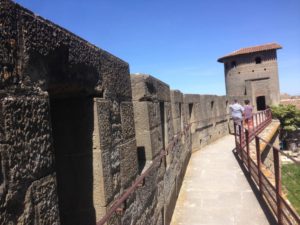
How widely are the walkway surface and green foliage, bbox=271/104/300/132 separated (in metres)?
18.5

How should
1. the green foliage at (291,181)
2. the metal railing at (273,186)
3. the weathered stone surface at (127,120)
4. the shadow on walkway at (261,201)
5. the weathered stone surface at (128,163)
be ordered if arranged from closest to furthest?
the weathered stone surface at (128,163), the weathered stone surface at (127,120), the metal railing at (273,186), the shadow on walkway at (261,201), the green foliage at (291,181)

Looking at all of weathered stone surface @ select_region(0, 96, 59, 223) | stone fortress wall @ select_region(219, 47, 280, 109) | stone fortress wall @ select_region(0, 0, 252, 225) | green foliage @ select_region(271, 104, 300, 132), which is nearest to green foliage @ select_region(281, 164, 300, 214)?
green foliage @ select_region(271, 104, 300, 132)

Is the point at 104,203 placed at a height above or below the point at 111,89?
below

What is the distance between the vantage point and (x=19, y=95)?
1.47 meters

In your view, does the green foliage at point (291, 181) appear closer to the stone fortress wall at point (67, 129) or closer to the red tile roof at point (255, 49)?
the stone fortress wall at point (67, 129)

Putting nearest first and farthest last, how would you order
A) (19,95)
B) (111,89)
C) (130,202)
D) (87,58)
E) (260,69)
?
(19,95), (87,58), (111,89), (130,202), (260,69)

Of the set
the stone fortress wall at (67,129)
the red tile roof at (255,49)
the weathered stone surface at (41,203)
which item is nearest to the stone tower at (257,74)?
the red tile roof at (255,49)

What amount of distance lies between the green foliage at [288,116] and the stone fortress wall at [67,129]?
75.9 feet

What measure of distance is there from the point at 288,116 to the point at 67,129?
85.4ft

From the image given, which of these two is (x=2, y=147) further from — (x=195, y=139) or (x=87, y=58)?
(x=195, y=139)

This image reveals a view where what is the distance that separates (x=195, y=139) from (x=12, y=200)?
10188 mm

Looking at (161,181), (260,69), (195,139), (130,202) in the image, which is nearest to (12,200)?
(130,202)

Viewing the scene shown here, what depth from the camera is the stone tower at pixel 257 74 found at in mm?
33219

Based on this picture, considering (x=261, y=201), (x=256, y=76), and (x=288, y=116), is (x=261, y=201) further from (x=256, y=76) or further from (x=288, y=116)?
(x=256, y=76)
